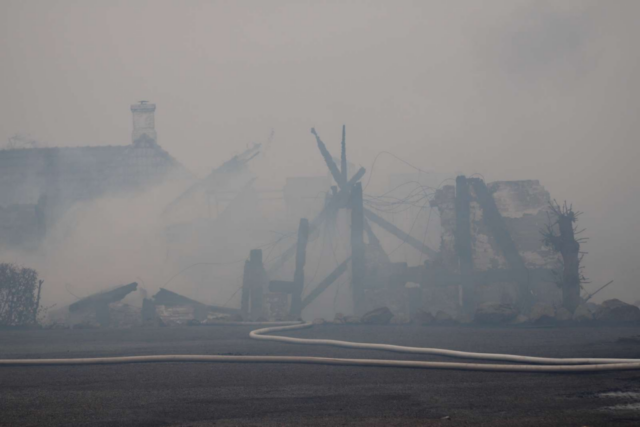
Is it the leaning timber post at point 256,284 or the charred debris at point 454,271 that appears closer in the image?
the charred debris at point 454,271

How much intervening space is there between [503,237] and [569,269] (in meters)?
2.97

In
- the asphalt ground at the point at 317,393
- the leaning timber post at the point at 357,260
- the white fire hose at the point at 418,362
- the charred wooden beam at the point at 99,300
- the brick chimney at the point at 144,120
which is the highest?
the brick chimney at the point at 144,120

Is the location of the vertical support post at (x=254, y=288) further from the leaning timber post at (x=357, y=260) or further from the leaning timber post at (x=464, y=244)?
the leaning timber post at (x=464, y=244)

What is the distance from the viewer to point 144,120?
114 ft

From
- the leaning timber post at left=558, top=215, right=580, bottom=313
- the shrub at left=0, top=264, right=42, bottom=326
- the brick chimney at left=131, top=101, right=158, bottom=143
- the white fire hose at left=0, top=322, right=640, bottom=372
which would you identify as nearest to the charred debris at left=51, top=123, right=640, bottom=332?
the leaning timber post at left=558, top=215, right=580, bottom=313

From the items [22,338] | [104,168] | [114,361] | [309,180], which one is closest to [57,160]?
[104,168]

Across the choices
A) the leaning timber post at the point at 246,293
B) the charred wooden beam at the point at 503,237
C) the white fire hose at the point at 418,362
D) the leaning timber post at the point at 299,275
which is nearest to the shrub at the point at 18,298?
the leaning timber post at the point at 246,293

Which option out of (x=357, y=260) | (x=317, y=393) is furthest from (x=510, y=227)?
(x=317, y=393)

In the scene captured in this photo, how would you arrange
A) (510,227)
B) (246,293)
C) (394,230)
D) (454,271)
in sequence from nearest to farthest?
(454,271) < (246,293) < (510,227) < (394,230)

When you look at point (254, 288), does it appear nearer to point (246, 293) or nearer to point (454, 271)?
point (246, 293)

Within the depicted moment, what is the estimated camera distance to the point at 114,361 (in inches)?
329

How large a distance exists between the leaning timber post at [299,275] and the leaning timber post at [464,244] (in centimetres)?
428

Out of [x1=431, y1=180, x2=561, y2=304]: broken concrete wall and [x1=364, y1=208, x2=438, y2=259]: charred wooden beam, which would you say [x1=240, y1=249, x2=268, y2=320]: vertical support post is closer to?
[x1=364, y1=208, x2=438, y2=259]: charred wooden beam

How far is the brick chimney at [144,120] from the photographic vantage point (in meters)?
34.6
